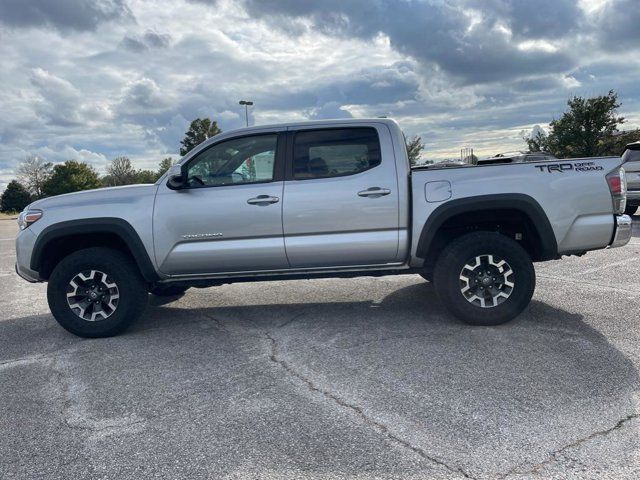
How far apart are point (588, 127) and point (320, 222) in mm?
28573

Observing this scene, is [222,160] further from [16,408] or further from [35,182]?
[35,182]

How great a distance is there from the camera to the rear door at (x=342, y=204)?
15.9ft

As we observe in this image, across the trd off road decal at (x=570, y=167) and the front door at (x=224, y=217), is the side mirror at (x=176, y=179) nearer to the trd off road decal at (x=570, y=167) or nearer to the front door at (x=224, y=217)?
the front door at (x=224, y=217)

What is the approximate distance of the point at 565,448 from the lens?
2.79 meters

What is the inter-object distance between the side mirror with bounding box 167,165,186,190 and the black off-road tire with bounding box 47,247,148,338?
89 centimetres

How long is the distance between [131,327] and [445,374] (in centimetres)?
333

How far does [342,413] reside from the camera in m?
3.28

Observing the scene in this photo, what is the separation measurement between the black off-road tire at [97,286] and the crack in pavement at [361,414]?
156 centimetres

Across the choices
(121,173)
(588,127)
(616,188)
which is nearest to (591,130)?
(588,127)

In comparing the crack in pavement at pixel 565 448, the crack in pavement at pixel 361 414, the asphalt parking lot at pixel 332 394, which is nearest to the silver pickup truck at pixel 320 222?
the asphalt parking lot at pixel 332 394

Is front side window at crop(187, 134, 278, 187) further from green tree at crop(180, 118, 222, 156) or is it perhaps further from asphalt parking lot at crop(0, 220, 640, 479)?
green tree at crop(180, 118, 222, 156)

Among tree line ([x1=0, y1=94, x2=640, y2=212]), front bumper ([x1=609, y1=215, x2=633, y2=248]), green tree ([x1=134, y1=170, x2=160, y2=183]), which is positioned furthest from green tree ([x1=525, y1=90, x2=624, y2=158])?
green tree ([x1=134, y1=170, x2=160, y2=183])

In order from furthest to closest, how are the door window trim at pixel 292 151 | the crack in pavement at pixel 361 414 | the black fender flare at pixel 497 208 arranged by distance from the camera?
the door window trim at pixel 292 151 < the black fender flare at pixel 497 208 < the crack in pavement at pixel 361 414

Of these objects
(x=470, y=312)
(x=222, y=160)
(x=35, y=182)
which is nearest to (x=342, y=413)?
(x=470, y=312)
